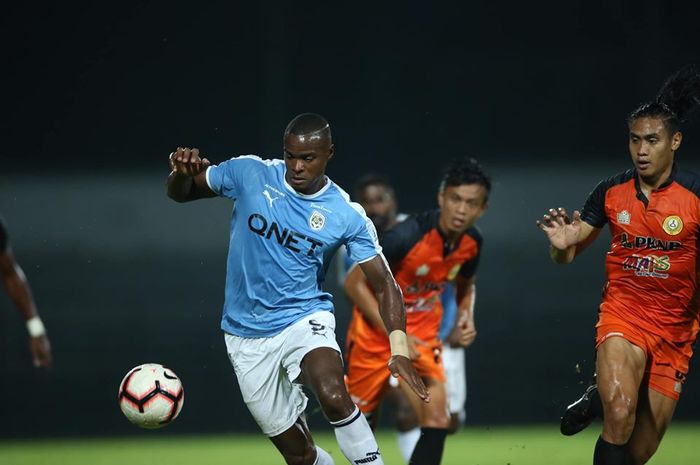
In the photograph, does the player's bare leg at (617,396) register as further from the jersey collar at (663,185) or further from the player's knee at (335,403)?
the player's knee at (335,403)

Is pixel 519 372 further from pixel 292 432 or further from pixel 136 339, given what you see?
pixel 292 432

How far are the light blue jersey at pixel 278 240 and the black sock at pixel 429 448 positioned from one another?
1368 mm

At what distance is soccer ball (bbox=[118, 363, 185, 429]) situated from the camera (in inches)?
215

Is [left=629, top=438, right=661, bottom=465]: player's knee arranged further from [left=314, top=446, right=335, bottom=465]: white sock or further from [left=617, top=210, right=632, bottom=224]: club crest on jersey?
[left=314, top=446, right=335, bottom=465]: white sock

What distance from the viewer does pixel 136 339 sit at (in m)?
10.0

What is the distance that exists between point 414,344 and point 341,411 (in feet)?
5.43

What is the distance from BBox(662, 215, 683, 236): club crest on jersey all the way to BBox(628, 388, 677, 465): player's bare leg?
877mm

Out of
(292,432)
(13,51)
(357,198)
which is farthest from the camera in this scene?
(13,51)

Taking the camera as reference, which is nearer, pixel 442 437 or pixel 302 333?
pixel 302 333

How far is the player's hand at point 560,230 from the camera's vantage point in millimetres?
5762

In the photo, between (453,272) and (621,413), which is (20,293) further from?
(621,413)

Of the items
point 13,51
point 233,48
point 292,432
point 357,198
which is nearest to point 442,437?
point 292,432

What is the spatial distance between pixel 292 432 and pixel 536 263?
525 cm

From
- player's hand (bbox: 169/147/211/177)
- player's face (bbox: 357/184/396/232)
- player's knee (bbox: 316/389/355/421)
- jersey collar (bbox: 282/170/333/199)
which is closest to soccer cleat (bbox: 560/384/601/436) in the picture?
player's knee (bbox: 316/389/355/421)
